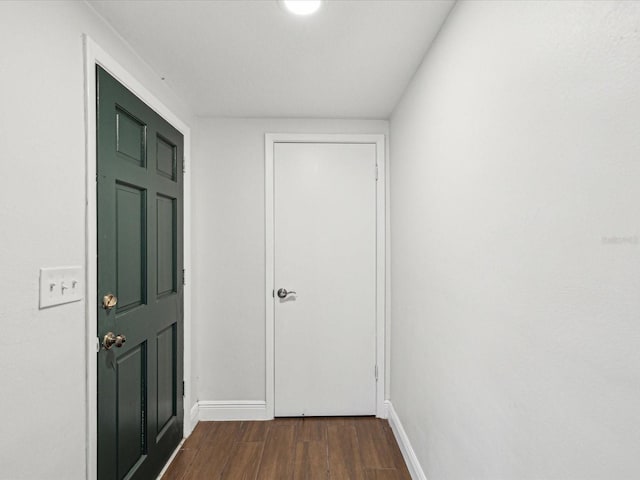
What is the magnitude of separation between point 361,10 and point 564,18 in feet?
2.87

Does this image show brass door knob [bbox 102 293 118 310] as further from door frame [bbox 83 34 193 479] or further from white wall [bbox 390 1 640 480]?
white wall [bbox 390 1 640 480]

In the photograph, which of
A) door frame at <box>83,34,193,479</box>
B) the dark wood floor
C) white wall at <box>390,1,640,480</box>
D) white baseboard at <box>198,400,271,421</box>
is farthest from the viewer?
white baseboard at <box>198,400,271,421</box>

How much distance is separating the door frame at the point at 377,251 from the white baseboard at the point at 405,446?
0.39ft

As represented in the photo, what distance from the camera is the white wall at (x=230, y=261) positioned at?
8.59 feet

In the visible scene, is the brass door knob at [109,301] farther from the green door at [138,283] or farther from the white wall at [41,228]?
the white wall at [41,228]

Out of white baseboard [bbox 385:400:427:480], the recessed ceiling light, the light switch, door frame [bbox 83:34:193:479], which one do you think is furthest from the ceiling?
white baseboard [bbox 385:400:427:480]

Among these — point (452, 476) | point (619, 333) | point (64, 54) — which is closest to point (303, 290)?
point (452, 476)

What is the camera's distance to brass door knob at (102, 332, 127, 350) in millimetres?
1464

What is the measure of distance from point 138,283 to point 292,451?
1.43m

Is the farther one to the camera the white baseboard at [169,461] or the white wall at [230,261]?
the white wall at [230,261]

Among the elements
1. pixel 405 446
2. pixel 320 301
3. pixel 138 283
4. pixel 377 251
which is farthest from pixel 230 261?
pixel 405 446

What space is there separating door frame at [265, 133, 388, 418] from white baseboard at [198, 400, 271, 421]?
0.07 m

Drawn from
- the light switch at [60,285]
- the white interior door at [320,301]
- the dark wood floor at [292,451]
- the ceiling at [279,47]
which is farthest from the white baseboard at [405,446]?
the ceiling at [279,47]

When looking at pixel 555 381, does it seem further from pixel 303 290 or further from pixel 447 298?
pixel 303 290
